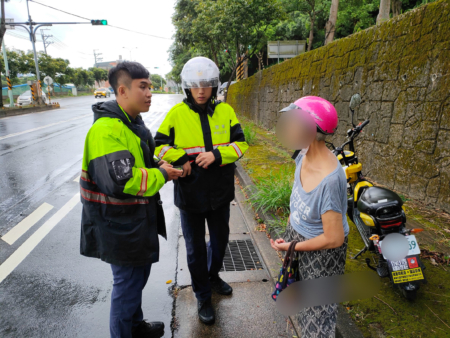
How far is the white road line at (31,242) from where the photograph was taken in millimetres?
3059

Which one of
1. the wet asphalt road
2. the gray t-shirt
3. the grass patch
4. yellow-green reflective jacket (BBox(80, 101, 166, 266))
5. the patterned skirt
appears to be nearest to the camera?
the gray t-shirt

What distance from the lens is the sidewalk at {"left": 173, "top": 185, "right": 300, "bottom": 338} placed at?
2.24m

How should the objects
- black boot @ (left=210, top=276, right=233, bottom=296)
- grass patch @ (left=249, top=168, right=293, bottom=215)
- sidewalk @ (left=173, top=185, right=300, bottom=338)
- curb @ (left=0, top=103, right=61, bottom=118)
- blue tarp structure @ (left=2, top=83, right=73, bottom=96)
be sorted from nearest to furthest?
1. sidewalk @ (left=173, top=185, right=300, bottom=338)
2. black boot @ (left=210, top=276, right=233, bottom=296)
3. grass patch @ (left=249, top=168, right=293, bottom=215)
4. curb @ (left=0, top=103, right=61, bottom=118)
5. blue tarp structure @ (left=2, top=83, right=73, bottom=96)

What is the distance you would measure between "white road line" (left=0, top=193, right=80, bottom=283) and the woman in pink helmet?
2.91 m

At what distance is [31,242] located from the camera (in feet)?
11.8

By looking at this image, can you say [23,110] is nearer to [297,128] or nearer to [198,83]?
[198,83]

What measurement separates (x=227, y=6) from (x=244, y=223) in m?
10.4

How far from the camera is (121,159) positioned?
1554 millimetres

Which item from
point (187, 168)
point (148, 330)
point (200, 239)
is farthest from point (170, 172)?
point (148, 330)

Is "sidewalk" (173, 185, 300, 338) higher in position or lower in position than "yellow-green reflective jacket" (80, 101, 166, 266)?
lower

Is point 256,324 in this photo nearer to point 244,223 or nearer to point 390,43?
point 244,223

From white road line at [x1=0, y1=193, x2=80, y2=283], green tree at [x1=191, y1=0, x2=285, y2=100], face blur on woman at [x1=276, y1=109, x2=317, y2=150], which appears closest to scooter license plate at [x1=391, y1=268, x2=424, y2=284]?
face blur on woman at [x1=276, y1=109, x2=317, y2=150]

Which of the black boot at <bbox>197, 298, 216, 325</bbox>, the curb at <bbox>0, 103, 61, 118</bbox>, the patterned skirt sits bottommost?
the black boot at <bbox>197, 298, 216, 325</bbox>

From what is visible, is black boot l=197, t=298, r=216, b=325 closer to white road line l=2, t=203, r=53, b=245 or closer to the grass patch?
the grass patch
